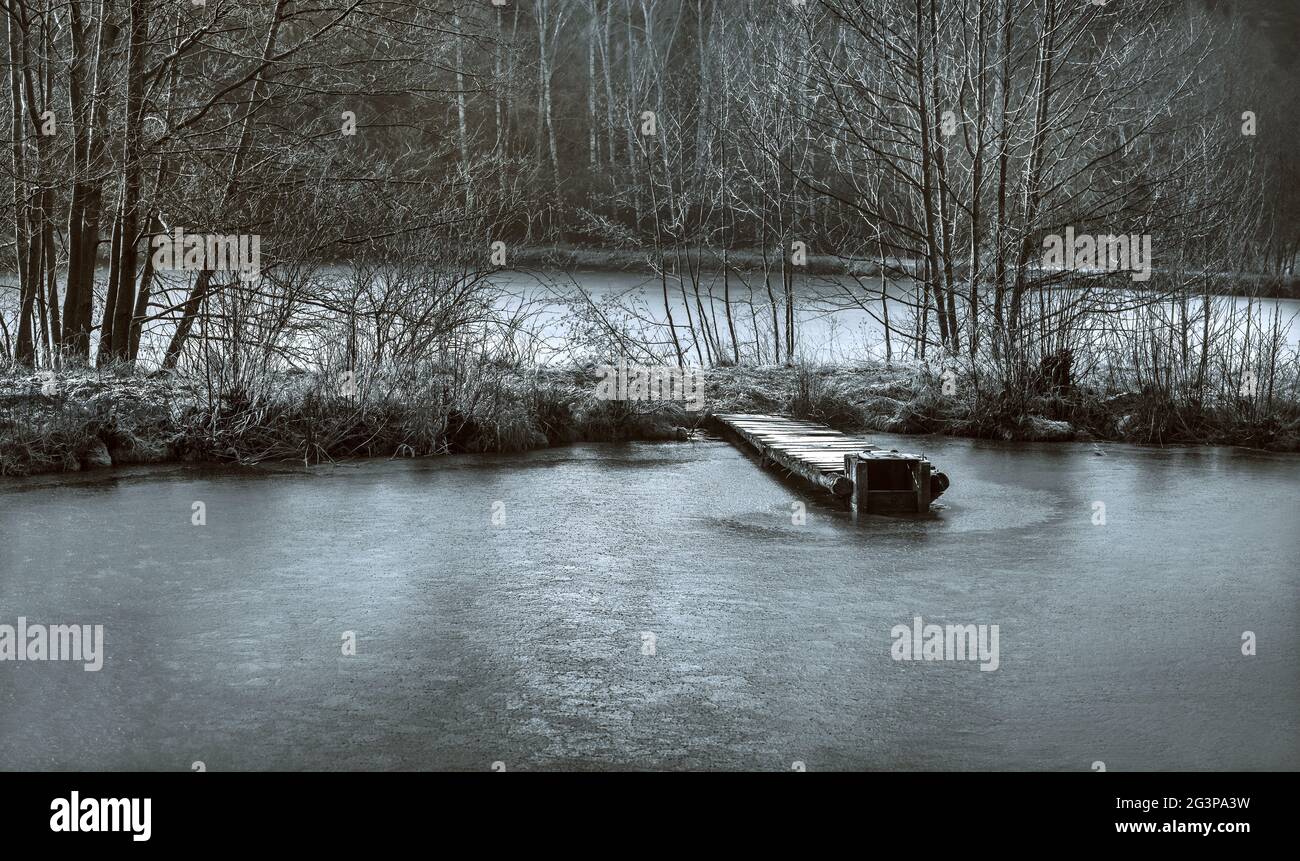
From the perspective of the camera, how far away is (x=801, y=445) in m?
9.29

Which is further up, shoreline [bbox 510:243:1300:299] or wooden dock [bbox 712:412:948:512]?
shoreline [bbox 510:243:1300:299]

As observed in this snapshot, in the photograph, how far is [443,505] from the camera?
7758 mm

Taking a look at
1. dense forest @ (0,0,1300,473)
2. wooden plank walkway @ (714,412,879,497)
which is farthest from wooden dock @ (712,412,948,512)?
dense forest @ (0,0,1300,473)

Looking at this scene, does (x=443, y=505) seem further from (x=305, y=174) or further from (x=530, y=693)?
(x=305, y=174)

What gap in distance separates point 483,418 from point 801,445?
2792 mm

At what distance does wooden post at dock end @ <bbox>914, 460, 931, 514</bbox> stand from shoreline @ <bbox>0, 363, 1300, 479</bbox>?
3.94 metres

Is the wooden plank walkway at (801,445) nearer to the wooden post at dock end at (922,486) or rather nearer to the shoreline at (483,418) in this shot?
the wooden post at dock end at (922,486)

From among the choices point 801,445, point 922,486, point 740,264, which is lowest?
point 922,486

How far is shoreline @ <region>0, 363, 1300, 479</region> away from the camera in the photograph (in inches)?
364

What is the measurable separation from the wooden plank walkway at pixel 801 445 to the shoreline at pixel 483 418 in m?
0.64

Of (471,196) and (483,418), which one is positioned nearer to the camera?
(483,418)

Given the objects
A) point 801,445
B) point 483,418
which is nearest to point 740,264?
point 483,418

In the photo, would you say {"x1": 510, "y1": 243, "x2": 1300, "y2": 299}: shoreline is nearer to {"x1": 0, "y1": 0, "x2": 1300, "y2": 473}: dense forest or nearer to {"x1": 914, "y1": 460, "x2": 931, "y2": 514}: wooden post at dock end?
{"x1": 0, "y1": 0, "x2": 1300, "y2": 473}: dense forest

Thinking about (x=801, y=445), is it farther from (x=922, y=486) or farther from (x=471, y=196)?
(x=471, y=196)
